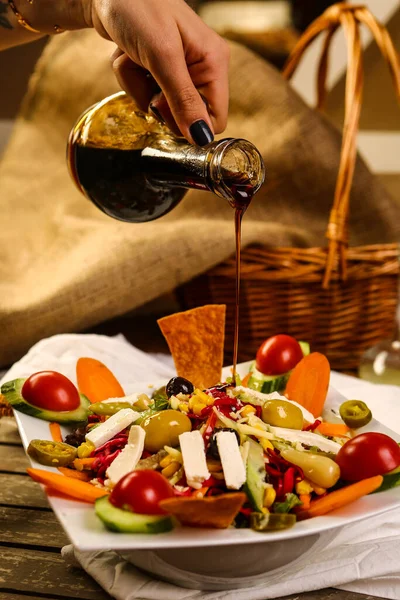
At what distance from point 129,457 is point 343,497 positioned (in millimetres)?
293

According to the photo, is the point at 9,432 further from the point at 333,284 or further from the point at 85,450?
the point at 333,284

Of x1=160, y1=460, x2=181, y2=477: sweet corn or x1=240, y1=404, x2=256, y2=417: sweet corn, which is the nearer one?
x1=160, y1=460, x2=181, y2=477: sweet corn

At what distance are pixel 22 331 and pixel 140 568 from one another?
3.53 ft

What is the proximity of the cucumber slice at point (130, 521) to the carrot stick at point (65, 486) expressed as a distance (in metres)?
0.07

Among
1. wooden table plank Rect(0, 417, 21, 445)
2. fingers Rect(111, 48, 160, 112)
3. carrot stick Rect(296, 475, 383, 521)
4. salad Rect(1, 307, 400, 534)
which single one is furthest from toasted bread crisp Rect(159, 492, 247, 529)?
fingers Rect(111, 48, 160, 112)

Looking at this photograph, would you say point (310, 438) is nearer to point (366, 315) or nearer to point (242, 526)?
point (242, 526)

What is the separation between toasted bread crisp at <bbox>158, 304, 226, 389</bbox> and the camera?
150cm

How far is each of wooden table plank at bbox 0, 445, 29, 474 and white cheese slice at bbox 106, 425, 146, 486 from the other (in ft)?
1.49

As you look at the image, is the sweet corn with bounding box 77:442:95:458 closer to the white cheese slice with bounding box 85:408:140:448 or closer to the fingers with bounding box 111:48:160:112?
the white cheese slice with bounding box 85:408:140:448

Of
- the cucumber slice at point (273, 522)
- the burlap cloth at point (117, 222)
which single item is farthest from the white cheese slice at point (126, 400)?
the burlap cloth at point (117, 222)

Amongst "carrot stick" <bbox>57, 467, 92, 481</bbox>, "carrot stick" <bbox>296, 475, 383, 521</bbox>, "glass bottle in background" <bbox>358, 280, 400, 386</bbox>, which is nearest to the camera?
"carrot stick" <bbox>296, 475, 383, 521</bbox>

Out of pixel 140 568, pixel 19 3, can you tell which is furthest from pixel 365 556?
pixel 19 3

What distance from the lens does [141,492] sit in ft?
3.11

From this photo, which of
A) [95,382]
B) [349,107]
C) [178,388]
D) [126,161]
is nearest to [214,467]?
[178,388]
